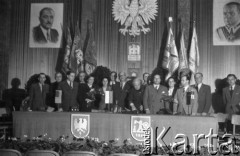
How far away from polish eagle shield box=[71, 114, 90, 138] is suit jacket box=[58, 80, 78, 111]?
1.45 meters

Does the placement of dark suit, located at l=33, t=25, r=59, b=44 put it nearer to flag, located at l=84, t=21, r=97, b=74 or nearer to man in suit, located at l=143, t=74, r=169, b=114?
flag, located at l=84, t=21, r=97, b=74

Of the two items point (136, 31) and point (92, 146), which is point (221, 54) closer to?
point (136, 31)

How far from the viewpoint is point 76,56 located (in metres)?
10.9

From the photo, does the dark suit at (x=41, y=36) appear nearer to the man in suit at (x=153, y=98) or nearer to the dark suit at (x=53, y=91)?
the dark suit at (x=53, y=91)

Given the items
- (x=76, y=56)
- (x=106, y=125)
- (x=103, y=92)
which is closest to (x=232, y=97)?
(x=103, y=92)

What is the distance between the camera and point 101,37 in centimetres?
1165

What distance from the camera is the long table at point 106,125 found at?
664 centimetres

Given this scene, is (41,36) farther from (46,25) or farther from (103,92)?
(103,92)

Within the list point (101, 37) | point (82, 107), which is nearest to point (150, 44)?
point (101, 37)

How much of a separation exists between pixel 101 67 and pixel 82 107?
9.66 feet

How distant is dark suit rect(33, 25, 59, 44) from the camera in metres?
11.8

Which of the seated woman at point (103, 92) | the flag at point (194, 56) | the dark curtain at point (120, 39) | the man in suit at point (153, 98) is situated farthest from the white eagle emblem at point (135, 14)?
the man in suit at point (153, 98)

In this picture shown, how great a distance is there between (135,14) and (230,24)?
302 cm

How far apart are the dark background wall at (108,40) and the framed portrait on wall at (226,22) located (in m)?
0.15
